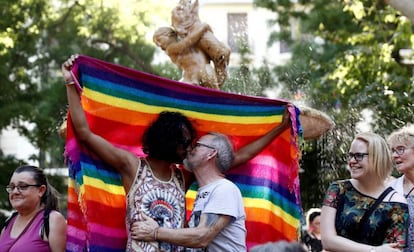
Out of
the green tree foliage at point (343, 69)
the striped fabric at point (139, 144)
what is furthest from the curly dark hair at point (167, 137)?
the green tree foliage at point (343, 69)

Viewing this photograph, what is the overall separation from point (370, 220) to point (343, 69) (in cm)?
1292

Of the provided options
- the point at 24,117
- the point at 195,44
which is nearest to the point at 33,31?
the point at 24,117

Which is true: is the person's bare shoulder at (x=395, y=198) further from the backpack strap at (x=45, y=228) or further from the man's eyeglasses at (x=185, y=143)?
the backpack strap at (x=45, y=228)

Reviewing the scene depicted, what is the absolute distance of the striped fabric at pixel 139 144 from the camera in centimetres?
641

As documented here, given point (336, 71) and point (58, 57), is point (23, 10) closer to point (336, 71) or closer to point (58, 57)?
point (58, 57)

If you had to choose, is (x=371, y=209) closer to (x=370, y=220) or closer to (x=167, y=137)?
(x=370, y=220)

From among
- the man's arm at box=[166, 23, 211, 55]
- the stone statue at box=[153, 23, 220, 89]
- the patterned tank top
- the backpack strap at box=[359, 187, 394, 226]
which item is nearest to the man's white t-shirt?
the patterned tank top

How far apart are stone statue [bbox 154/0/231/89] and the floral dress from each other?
9.77 ft

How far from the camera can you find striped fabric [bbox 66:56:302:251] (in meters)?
6.41

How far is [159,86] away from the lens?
6902 millimetres

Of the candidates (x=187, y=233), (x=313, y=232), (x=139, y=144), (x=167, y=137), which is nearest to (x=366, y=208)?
(x=187, y=233)

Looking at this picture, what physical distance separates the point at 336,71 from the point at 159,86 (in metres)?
12.7

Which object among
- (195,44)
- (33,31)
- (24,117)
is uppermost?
(195,44)

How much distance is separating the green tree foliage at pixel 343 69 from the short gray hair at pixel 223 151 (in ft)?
20.7
